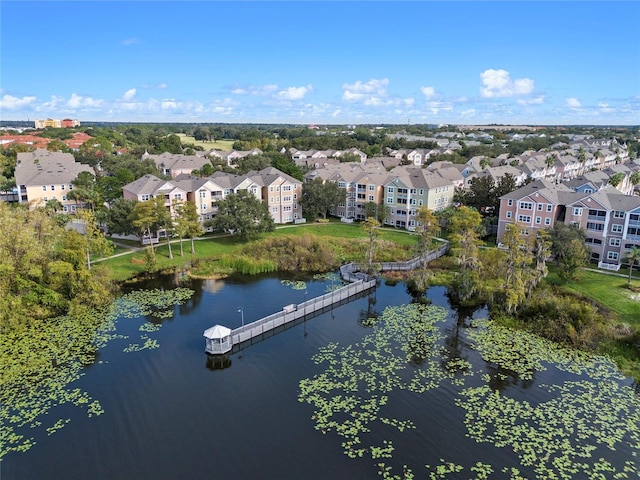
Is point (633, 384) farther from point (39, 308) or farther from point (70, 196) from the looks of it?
point (70, 196)

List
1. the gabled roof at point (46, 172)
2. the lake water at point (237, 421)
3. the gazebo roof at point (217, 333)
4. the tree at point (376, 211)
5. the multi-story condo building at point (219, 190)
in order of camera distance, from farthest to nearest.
Result: the gabled roof at point (46, 172) < the tree at point (376, 211) < the multi-story condo building at point (219, 190) < the gazebo roof at point (217, 333) < the lake water at point (237, 421)

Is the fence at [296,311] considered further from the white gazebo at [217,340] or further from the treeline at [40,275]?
the treeline at [40,275]

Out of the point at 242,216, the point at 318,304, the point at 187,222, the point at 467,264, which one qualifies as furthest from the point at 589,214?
the point at 187,222

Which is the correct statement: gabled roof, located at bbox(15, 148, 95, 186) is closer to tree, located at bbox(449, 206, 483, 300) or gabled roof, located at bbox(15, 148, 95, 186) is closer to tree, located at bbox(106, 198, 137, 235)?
tree, located at bbox(106, 198, 137, 235)

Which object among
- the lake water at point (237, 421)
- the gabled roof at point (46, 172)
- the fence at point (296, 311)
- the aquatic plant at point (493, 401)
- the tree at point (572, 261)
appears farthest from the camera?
the gabled roof at point (46, 172)

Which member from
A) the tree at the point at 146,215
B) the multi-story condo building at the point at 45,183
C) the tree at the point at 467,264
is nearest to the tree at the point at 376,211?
the tree at the point at 467,264

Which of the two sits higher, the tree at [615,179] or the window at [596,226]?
the tree at [615,179]
